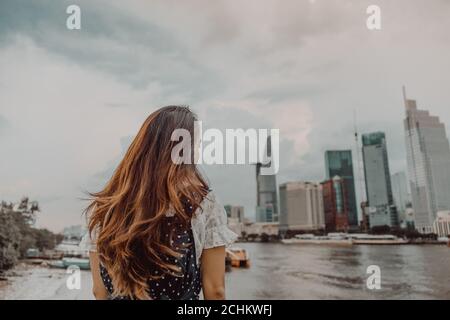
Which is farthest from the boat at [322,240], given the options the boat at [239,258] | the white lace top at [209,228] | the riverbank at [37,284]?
the white lace top at [209,228]

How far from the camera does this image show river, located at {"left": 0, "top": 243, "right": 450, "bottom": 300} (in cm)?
309

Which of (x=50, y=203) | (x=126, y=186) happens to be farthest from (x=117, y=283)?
(x=50, y=203)

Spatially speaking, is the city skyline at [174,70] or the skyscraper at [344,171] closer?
the city skyline at [174,70]

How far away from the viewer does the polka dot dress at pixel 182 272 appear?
953mm

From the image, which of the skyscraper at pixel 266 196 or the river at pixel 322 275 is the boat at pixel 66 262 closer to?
the river at pixel 322 275

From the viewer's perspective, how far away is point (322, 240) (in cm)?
355

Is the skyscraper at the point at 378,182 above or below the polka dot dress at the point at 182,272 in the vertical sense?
above

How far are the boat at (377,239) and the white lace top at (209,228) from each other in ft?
8.90

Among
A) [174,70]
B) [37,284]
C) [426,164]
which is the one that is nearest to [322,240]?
[426,164]

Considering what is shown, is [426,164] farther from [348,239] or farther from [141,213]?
[141,213]

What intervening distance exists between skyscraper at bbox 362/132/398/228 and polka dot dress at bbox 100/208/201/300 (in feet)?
8.62

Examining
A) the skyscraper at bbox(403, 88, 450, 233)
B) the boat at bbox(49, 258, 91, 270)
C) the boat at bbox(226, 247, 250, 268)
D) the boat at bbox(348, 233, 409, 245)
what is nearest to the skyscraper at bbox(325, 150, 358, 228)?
the boat at bbox(348, 233, 409, 245)

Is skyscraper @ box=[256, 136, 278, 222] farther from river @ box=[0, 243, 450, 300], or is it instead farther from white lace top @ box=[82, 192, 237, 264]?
white lace top @ box=[82, 192, 237, 264]

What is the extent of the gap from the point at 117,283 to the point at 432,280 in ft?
9.32
